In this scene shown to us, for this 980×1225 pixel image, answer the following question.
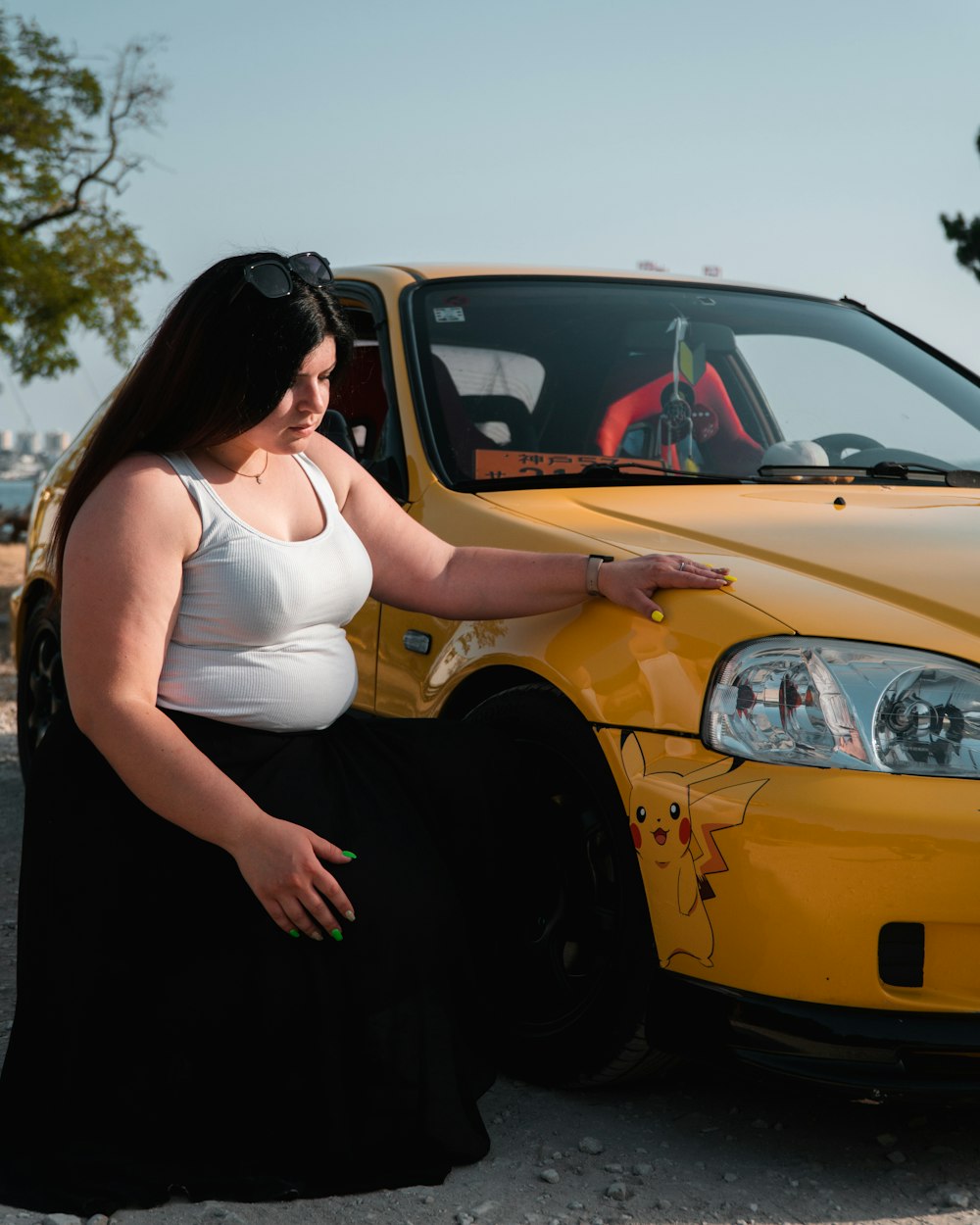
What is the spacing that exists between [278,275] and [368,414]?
3.43 ft

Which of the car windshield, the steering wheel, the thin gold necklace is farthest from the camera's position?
the steering wheel

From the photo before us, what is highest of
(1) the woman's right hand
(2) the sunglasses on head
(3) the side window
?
(2) the sunglasses on head

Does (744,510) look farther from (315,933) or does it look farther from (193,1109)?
(193,1109)

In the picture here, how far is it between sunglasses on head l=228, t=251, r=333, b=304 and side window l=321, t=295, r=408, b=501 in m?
0.61

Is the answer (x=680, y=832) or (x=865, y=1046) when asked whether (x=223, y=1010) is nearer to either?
(x=680, y=832)

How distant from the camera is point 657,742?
96.4 inches

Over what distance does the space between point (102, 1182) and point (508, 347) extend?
2.06 meters

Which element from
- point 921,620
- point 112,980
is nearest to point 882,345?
point 921,620

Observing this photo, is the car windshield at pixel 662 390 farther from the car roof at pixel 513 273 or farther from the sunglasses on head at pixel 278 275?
the sunglasses on head at pixel 278 275

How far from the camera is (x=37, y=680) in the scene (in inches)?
195

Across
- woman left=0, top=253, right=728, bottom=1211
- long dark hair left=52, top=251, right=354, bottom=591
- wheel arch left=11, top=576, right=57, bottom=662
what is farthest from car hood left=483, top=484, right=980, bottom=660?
wheel arch left=11, top=576, right=57, bottom=662

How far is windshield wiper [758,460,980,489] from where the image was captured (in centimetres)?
340

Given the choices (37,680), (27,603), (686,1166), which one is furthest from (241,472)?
(27,603)

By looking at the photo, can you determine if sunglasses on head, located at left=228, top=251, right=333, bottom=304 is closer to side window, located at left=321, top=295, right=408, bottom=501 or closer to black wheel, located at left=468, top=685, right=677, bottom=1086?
side window, located at left=321, top=295, right=408, bottom=501
